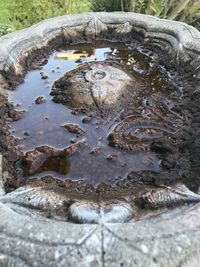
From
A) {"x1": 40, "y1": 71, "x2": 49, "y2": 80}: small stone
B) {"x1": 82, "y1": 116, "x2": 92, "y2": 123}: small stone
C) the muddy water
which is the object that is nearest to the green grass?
the muddy water

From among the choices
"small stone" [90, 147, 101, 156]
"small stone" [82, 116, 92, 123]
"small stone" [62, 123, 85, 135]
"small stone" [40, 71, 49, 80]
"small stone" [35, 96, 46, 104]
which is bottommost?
"small stone" [90, 147, 101, 156]

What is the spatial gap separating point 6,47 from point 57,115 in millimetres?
830

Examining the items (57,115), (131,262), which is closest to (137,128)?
(57,115)

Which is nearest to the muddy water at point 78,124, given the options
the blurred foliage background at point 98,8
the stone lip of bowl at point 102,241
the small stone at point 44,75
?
the small stone at point 44,75

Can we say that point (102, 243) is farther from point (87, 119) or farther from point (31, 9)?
point (31, 9)

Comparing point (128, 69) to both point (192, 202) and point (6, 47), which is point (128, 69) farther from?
point (192, 202)

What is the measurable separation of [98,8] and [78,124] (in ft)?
9.82

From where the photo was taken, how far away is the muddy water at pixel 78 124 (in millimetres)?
2346

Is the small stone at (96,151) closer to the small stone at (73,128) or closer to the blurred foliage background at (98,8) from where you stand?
the small stone at (73,128)

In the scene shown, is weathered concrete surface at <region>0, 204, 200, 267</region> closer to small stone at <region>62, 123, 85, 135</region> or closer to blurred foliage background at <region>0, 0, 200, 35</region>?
small stone at <region>62, 123, 85, 135</region>

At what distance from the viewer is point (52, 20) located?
370cm

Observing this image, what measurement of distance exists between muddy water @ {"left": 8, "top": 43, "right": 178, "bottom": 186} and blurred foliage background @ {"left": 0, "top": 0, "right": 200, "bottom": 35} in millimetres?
1838

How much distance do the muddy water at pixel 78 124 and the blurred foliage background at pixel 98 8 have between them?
1.84 metres

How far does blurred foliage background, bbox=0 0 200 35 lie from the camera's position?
5.13 m
